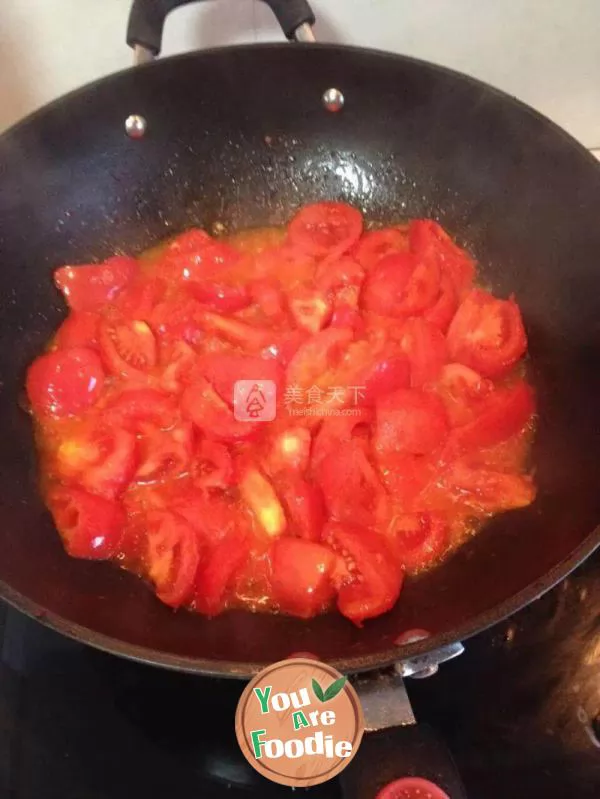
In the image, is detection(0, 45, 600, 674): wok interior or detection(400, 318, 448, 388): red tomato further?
detection(400, 318, 448, 388): red tomato

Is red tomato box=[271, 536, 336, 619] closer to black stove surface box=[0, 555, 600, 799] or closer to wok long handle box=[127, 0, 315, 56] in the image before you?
black stove surface box=[0, 555, 600, 799]

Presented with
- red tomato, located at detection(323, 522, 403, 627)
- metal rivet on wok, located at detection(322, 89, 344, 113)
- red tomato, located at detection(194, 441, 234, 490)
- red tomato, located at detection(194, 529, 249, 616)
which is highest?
metal rivet on wok, located at detection(322, 89, 344, 113)

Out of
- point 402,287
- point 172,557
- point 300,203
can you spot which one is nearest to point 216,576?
point 172,557

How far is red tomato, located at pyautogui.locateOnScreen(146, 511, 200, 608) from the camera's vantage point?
3.52ft

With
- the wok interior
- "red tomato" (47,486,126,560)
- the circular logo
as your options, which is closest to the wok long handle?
the wok interior

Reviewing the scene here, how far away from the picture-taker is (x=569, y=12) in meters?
1.44

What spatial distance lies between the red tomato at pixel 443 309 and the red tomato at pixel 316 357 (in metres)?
0.16

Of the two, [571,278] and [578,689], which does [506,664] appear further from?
[571,278]

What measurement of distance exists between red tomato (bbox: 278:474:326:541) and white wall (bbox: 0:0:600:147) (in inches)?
36.6

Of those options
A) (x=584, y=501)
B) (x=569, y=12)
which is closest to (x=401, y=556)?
(x=584, y=501)

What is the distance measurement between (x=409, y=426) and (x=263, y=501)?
0.26m

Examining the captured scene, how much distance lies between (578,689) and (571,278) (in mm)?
668

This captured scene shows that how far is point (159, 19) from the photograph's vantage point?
1.30 m

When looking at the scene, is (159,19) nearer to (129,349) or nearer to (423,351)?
(129,349)
